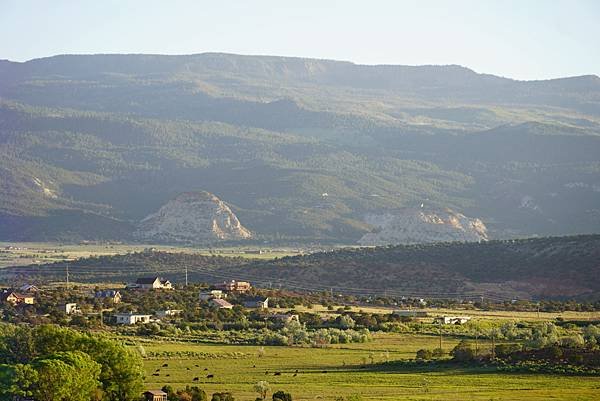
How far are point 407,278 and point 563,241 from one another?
17.1 metres

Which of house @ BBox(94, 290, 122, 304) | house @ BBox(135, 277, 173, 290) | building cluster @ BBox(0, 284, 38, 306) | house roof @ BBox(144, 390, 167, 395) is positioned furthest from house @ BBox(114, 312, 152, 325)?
house roof @ BBox(144, 390, 167, 395)

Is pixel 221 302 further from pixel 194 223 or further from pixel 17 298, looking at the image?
pixel 194 223

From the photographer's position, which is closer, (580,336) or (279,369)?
(279,369)

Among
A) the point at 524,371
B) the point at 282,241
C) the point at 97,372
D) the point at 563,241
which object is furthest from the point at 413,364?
the point at 282,241

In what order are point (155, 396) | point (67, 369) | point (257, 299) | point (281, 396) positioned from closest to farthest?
point (67, 369) → point (155, 396) → point (281, 396) → point (257, 299)

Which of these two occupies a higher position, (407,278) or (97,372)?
(97,372)

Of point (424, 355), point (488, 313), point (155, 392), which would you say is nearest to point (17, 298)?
point (488, 313)

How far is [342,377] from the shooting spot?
5719 centimetres

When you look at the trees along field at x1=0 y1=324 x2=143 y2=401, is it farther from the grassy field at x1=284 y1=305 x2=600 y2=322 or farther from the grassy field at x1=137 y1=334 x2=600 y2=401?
the grassy field at x1=284 y1=305 x2=600 y2=322

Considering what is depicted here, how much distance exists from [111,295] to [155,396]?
44.4 metres

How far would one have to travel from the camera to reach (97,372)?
48.1 m

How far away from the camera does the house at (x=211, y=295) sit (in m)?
94.8

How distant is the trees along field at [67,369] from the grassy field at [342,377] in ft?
12.8

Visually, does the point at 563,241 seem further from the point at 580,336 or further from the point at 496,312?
the point at 580,336
